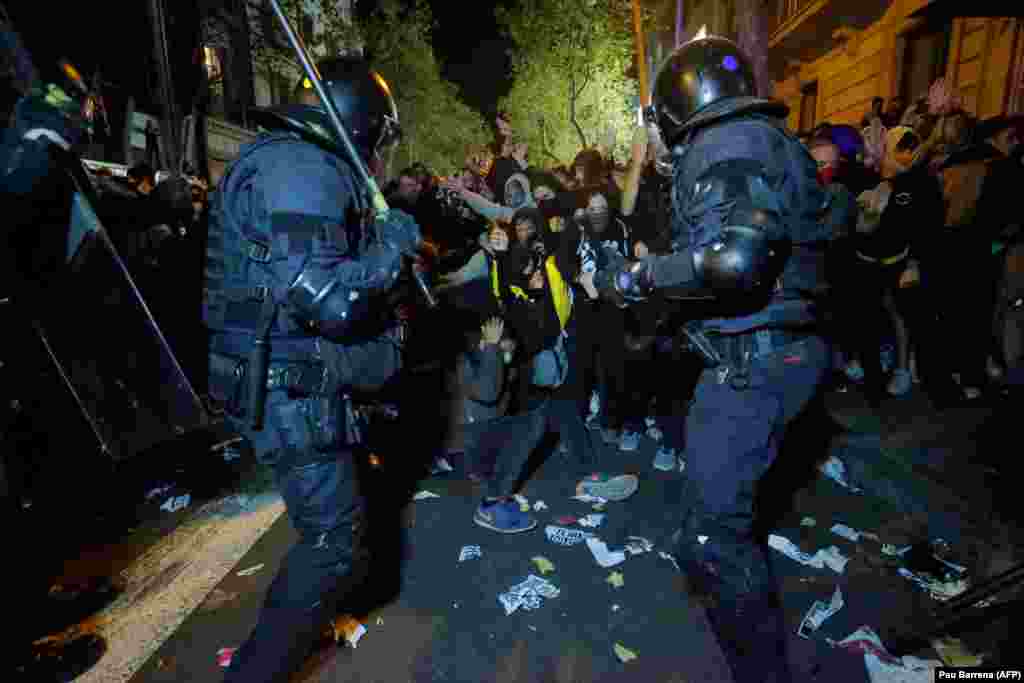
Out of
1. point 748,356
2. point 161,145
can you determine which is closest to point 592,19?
point 161,145

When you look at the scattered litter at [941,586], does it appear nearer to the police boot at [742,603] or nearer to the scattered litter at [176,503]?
the police boot at [742,603]

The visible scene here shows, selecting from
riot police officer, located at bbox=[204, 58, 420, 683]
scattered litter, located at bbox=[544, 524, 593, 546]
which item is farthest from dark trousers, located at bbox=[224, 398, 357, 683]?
scattered litter, located at bbox=[544, 524, 593, 546]

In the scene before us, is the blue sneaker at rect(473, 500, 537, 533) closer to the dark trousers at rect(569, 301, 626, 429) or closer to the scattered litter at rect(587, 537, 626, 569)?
the scattered litter at rect(587, 537, 626, 569)

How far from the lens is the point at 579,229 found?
495 centimetres

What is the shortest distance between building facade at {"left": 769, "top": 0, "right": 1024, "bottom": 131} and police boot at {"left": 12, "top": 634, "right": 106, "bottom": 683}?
11.0 metres

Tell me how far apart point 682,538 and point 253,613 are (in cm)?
231

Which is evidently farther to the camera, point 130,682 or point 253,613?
point 253,613

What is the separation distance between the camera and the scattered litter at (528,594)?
2.93m

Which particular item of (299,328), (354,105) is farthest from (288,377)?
(354,105)

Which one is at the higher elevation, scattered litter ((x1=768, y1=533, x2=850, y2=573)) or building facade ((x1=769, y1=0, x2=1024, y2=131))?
building facade ((x1=769, y1=0, x2=1024, y2=131))

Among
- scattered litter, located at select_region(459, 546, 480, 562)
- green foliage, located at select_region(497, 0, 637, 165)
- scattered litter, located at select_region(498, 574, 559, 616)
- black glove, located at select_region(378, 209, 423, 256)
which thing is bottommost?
scattered litter, located at select_region(498, 574, 559, 616)

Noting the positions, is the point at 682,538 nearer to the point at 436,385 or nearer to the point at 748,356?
the point at 748,356

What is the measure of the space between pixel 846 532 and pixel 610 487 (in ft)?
5.20

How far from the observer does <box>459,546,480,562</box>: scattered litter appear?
340 cm
